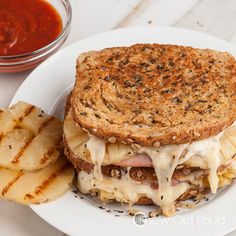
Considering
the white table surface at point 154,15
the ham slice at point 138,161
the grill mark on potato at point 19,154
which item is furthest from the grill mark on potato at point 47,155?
the white table surface at point 154,15

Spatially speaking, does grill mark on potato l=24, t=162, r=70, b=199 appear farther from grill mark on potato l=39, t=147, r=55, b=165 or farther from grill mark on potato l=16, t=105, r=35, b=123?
grill mark on potato l=16, t=105, r=35, b=123

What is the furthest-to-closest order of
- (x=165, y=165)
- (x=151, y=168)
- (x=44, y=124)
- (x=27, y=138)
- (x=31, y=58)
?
(x=31, y=58), (x=44, y=124), (x=27, y=138), (x=151, y=168), (x=165, y=165)

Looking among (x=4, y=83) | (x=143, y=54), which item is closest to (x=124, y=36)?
(x=143, y=54)

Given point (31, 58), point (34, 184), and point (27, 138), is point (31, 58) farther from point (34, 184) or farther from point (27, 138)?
point (34, 184)

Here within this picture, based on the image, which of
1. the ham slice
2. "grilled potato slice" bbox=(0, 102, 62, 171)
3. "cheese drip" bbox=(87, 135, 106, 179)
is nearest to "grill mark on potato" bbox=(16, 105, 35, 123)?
"grilled potato slice" bbox=(0, 102, 62, 171)

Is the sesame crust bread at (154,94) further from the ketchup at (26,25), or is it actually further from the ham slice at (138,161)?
the ketchup at (26,25)

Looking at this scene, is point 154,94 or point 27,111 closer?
point 154,94

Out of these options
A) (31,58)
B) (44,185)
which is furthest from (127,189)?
(31,58)
